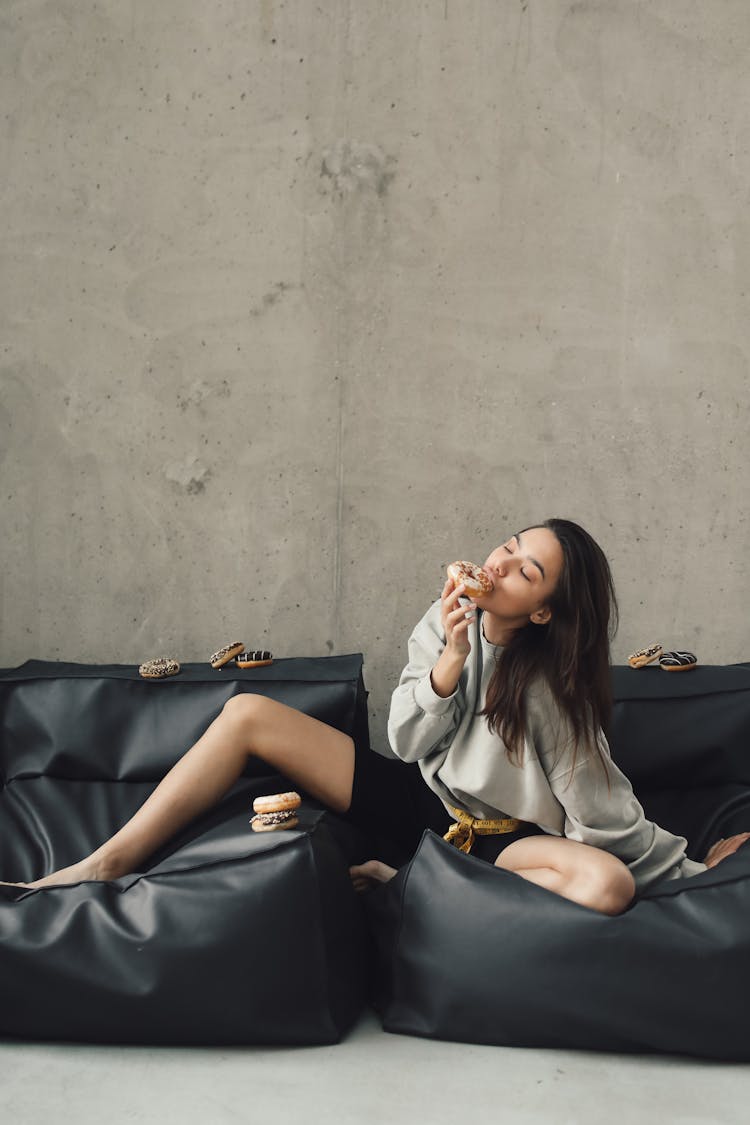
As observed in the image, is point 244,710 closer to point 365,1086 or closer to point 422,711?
point 422,711

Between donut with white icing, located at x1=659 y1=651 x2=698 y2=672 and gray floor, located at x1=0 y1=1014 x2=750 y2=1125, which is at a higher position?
donut with white icing, located at x1=659 y1=651 x2=698 y2=672

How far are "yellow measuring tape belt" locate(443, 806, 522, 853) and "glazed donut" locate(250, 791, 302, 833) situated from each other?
0.34m

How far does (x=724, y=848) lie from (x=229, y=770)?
1047 millimetres

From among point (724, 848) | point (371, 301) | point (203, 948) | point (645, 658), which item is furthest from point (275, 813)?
point (371, 301)

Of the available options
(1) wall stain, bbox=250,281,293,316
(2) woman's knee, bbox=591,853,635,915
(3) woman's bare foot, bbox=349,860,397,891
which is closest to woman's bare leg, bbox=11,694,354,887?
(3) woman's bare foot, bbox=349,860,397,891

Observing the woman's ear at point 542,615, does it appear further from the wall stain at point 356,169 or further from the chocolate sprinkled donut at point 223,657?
the wall stain at point 356,169

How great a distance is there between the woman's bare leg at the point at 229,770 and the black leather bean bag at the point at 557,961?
1.18ft

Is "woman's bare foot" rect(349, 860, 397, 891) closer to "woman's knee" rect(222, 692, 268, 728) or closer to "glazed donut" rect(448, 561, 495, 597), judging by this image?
"woman's knee" rect(222, 692, 268, 728)

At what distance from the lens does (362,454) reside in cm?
302

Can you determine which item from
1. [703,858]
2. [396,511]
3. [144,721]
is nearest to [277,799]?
[144,721]

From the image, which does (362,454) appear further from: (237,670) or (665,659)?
(665,659)

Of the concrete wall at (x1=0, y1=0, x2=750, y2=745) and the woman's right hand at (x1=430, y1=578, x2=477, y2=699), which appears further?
the concrete wall at (x1=0, y1=0, x2=750, y2=745)

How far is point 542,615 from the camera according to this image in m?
2.07

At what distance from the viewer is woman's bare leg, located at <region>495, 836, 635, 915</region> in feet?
6.00
